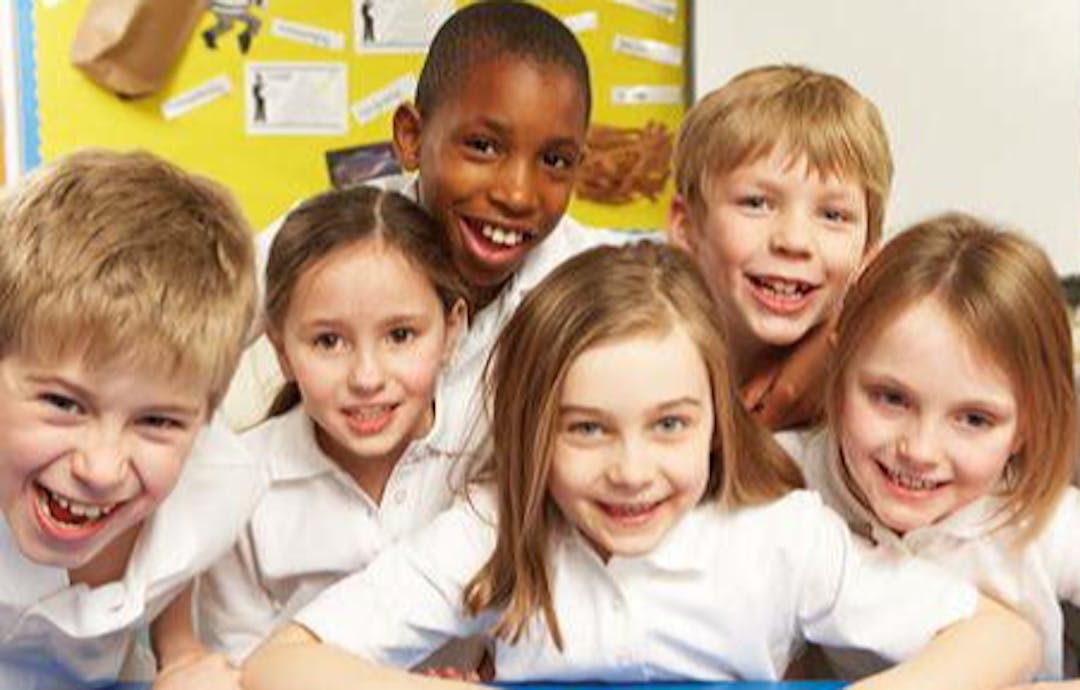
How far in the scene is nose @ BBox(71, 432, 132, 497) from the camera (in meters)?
0.91

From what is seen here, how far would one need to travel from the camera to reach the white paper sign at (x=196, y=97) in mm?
2363

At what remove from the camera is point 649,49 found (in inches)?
97.9

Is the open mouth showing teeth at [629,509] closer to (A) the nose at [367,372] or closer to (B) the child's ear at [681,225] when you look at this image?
(A) the nose at [367,372]

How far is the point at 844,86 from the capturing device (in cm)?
145

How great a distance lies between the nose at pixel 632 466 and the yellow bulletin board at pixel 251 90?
4.90 feet

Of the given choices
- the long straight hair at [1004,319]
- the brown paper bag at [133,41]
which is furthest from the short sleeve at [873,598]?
the brown paper bag at [133,41]

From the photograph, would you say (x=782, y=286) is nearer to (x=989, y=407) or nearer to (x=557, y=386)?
(x=989, y=407)

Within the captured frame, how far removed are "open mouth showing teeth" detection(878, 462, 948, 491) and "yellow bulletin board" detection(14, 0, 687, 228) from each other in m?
1.47

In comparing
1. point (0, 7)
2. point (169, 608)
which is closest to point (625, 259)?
point (169, 608)

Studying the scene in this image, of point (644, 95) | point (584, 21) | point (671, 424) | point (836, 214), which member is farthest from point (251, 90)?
point (671, 424)

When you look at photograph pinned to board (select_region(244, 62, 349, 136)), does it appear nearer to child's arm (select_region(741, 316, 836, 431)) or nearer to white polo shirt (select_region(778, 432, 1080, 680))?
child's arm (select_region(741, 316, 836, 431))

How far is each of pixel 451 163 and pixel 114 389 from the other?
0.51 metres

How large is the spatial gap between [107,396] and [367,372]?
28cm

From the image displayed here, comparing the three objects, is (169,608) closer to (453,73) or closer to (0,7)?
(453,73)
